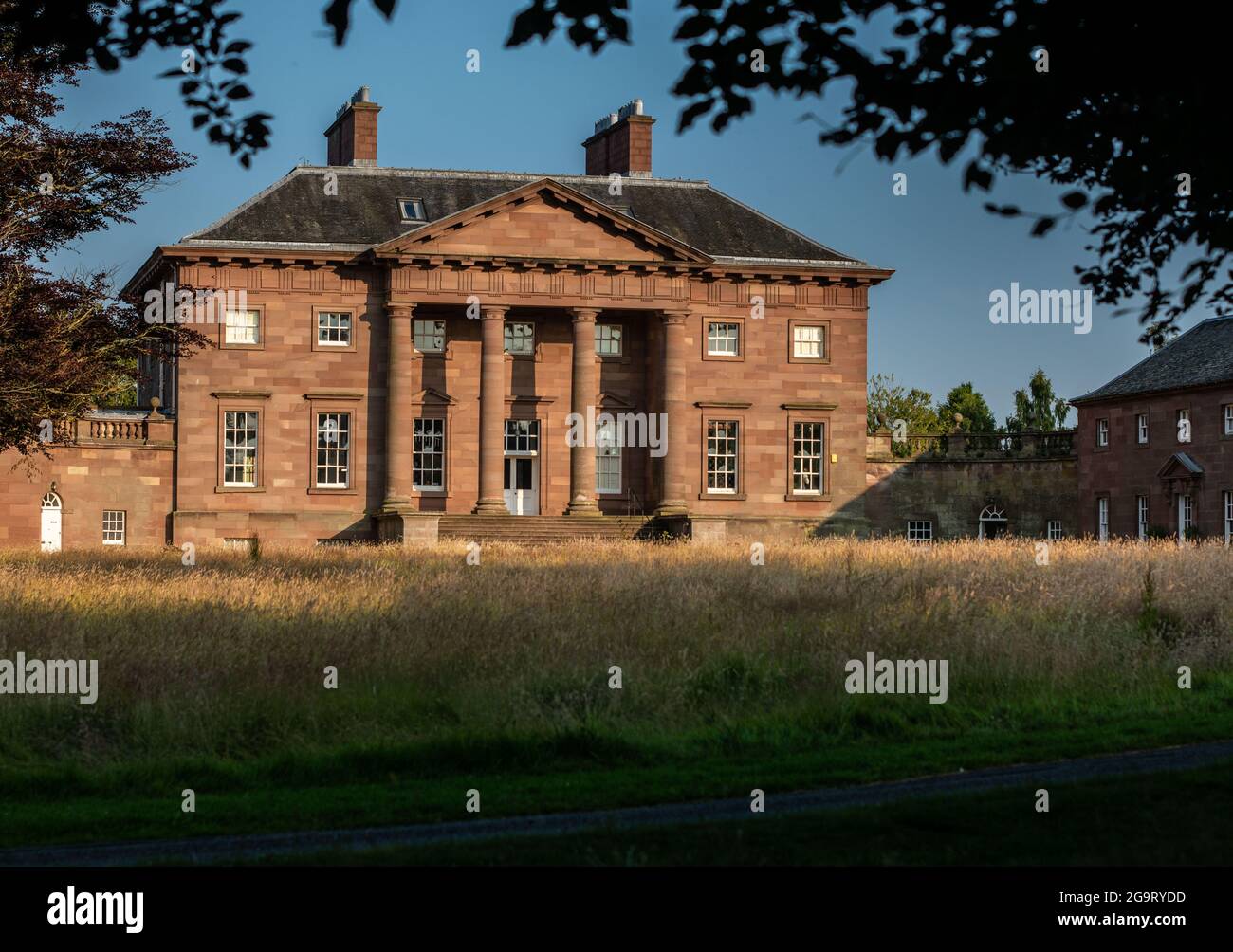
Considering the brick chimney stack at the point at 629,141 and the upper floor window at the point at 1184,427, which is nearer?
the upper floor window at the point at 1184,427

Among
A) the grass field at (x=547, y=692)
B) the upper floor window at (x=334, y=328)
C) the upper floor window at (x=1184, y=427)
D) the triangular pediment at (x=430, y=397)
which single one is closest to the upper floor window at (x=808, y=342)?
the triangular pediment at (x=430, y=397)

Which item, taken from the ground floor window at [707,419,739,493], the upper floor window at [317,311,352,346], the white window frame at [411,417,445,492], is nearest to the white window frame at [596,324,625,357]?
the ground floor window at [707,419,739,493]

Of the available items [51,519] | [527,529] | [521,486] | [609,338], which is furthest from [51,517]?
[609,338]

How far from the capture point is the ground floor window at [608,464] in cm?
5122

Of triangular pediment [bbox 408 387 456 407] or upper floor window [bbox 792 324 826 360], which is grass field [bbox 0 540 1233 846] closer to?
triangular pediment [bbox 408 387 456 407]

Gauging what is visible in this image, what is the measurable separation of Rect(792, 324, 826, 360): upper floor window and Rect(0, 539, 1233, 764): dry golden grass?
26971mm

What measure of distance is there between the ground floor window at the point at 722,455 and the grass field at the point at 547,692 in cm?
2865

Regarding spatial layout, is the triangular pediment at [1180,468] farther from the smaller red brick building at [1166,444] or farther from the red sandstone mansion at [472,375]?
the red sandstone mansion at [472,375]

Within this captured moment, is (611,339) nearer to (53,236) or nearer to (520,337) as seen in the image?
(520,337)

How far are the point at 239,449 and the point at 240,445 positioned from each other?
118mm

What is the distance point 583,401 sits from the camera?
48.7m

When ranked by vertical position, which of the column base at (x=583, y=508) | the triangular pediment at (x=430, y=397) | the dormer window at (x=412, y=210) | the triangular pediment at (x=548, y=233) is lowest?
the column base at (x=583, y=508)

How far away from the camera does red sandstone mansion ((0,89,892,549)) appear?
4747 cm
